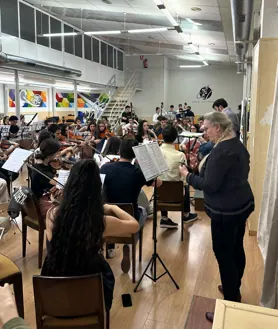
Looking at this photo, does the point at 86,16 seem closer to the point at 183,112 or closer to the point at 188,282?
the point at 183,112

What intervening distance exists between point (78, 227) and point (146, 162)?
3.03 ft

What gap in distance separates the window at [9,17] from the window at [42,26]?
3.44 ft

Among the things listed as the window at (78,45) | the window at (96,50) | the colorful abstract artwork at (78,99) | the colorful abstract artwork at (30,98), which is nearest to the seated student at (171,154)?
the window at (78,45)

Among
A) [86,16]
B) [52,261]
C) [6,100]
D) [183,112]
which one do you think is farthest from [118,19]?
[52,261]

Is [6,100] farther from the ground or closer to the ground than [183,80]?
closer to the ground

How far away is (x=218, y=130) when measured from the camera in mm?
2129

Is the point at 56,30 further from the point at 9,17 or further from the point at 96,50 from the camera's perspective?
the point at 96,50

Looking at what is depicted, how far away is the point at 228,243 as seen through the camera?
215 centimetres

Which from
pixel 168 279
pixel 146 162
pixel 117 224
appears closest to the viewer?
pixel 117 224

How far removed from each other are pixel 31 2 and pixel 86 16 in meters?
1.62

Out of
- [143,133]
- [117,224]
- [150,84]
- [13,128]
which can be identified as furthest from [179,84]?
[117,224]

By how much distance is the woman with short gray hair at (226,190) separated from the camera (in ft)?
6.69

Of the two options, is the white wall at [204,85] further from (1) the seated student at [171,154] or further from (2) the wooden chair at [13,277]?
(2) the wooden chair at [13,277]

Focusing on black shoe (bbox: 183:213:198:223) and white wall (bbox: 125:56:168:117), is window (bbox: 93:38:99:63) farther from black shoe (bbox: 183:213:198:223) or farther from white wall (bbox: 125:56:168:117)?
black shoe (bbox: 183:213:198:223)
